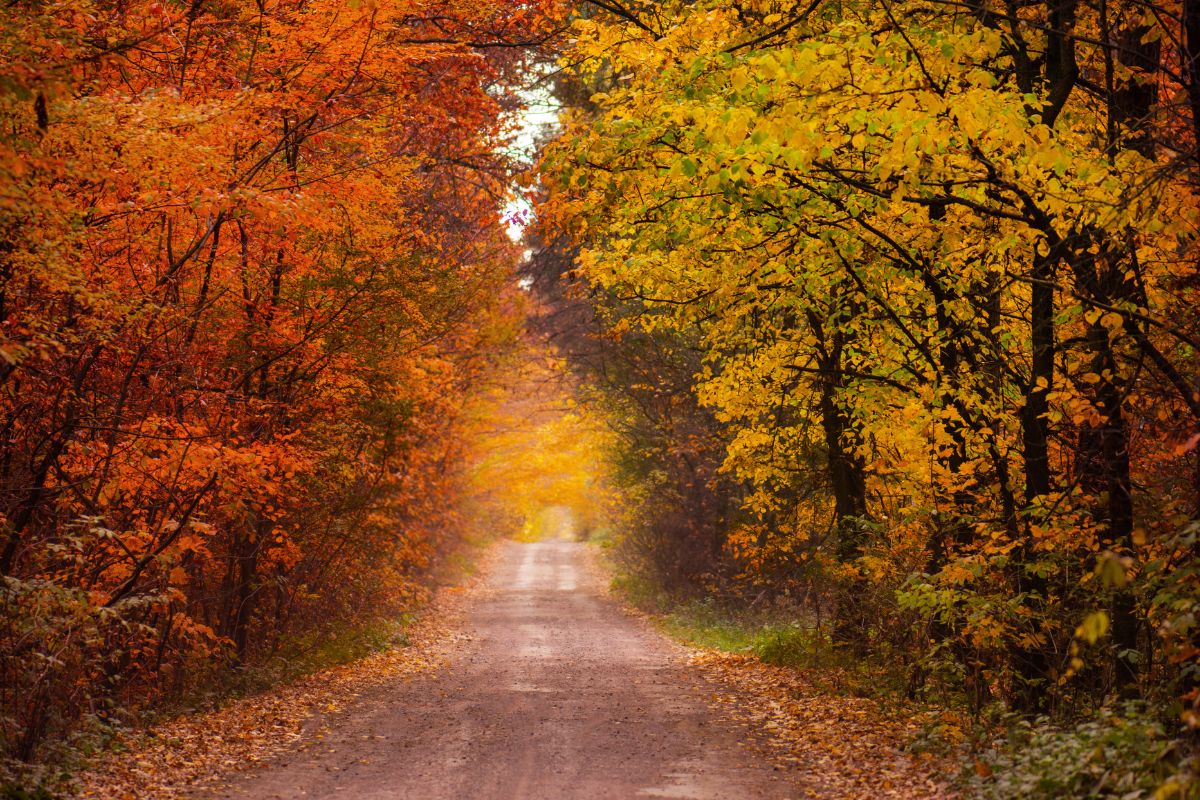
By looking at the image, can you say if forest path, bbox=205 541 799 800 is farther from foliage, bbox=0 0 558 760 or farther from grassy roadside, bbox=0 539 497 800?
foliage, bbox=0 0 558 760

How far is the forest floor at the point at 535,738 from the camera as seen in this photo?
8.17 metres

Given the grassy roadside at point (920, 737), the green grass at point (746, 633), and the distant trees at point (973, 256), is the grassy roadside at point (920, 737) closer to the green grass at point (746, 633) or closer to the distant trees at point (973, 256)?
the green grass at point (746, 633)

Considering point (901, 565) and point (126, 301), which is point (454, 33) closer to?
point (126, 301)

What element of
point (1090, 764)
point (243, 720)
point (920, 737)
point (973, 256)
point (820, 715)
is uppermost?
point (973, 256)

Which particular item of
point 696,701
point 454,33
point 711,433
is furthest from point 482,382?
point 696,701

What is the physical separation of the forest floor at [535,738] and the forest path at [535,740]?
1.0 inches

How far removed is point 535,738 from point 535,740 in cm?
10

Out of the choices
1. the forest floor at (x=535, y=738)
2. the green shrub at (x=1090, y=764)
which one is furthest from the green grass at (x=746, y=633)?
the green shrub at (x=1090, y=764)

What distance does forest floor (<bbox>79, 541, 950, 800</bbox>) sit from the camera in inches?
322

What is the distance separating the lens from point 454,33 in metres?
14.2

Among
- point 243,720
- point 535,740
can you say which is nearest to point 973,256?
point 535,740

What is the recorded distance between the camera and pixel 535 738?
33.4 ft

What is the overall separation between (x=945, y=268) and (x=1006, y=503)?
2.20 metres

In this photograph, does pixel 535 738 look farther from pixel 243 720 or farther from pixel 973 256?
pixel 973 256
